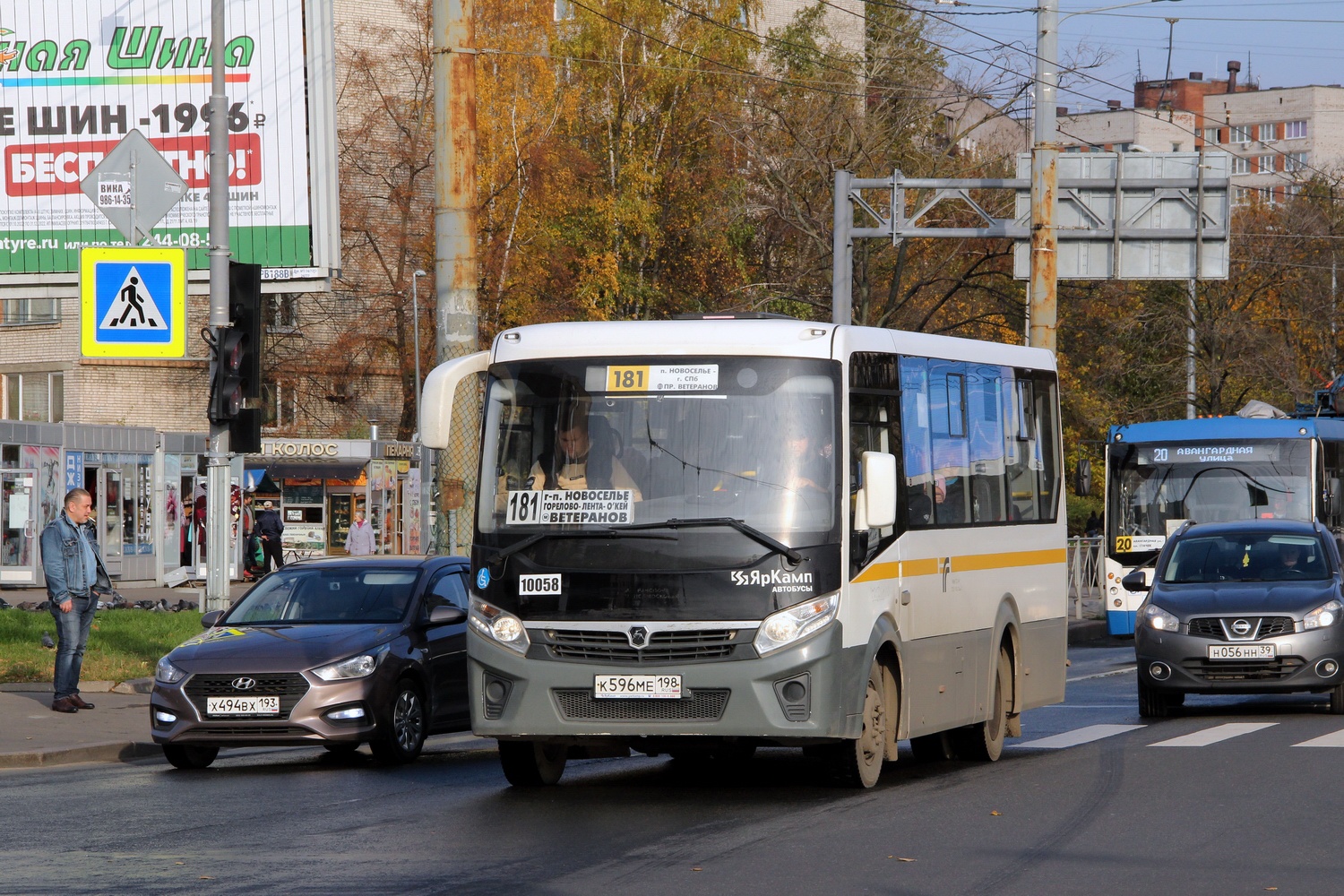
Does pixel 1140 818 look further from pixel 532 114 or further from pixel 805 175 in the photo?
pixel 532 114

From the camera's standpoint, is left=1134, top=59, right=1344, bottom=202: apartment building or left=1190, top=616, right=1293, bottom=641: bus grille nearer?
left=1190, top=616, right=1293, bottom=641: bus grille

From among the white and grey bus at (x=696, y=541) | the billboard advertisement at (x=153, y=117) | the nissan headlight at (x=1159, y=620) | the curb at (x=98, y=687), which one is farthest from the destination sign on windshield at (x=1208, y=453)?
the white and grey bus at (x=696, y=541)

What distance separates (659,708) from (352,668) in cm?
358

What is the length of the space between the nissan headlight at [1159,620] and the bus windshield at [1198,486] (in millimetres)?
8858

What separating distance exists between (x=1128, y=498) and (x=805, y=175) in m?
15.5

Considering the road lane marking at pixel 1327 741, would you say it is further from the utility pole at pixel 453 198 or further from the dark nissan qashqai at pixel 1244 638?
the utility pole at pixel 453 198

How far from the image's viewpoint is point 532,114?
1984 inches

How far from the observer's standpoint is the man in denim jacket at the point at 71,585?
16.0 m

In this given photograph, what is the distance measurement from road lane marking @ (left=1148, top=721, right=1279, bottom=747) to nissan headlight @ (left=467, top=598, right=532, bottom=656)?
17.6 ft

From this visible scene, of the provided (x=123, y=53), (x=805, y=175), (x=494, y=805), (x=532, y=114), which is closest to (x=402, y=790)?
(x=494, y=805)

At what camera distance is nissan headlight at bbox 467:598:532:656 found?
1062 centimetres

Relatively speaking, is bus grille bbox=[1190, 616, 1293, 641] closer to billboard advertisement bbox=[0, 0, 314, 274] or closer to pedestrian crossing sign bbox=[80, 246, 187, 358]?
pedestrian crossing sign bbox=[80, 246, 187, 358]

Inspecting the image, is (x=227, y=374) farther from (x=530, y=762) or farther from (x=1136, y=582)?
(x=1136, y=582)

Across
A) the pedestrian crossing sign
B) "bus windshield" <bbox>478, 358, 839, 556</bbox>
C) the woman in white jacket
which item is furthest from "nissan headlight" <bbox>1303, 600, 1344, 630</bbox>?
the woman in white jacket
